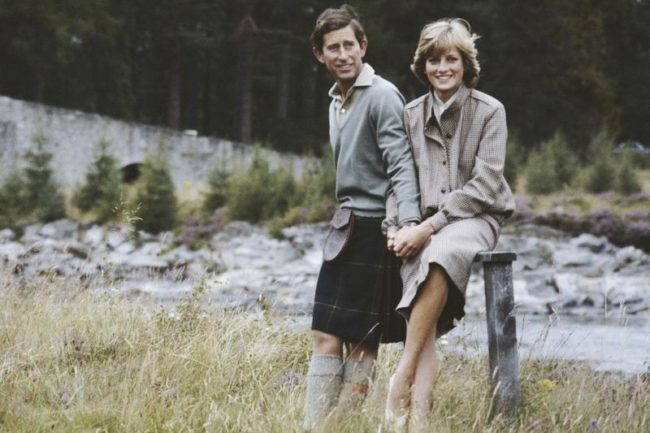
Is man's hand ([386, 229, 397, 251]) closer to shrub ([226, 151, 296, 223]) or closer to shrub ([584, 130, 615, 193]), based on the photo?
shrub ([226, 151, 296, 223])

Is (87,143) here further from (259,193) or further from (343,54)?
(343,54)

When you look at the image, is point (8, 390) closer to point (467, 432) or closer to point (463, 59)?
point (467, 432)

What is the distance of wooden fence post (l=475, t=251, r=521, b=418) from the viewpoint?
3141 millimetres

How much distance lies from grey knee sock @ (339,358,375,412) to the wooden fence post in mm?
490

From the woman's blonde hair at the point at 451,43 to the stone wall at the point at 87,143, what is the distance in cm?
1728

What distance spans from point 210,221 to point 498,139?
1501 cm

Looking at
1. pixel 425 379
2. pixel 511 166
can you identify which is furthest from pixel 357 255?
pixel 511 166

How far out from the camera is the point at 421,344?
10.2 ft

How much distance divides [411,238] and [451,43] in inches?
30.1

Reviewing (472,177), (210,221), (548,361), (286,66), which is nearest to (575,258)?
(210,221)

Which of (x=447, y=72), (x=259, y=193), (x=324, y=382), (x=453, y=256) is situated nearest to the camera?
(x=453, y=256)

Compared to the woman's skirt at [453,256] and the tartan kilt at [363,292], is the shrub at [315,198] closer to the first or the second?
the tartan kilt at [363,292]

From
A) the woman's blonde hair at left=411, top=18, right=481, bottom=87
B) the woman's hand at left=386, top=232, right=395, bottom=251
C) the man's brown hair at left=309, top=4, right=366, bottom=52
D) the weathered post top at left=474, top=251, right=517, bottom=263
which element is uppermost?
the man's brown hair at left=309, top=4, right=366, bottom=52

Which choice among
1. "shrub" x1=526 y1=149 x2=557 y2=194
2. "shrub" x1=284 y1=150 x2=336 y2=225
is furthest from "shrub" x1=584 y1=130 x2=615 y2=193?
"shrub" x1=284 y1=150 x2=336 y2=225
